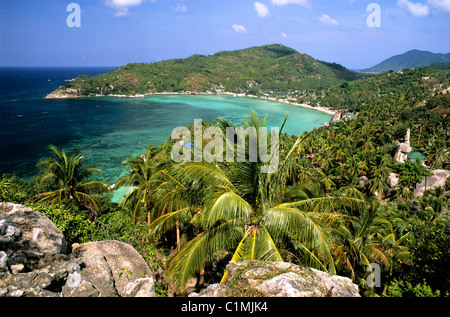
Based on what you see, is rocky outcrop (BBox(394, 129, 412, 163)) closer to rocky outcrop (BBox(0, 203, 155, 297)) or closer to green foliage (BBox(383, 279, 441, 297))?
green foliage (BBox(383, 279, 441, 297))

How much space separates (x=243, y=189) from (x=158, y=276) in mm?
2404

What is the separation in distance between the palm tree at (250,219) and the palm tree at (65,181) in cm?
690

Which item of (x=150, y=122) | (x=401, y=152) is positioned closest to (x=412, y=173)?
(x=401, y=152)

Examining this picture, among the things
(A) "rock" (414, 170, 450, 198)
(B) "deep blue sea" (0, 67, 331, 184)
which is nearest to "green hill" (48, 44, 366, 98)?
(B) "deep blue sea" (0, 67, 331, 184)

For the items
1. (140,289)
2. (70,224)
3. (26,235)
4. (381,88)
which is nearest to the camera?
(140,289)

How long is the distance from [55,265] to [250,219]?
2975 mm

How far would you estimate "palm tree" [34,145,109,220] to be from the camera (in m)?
9.12

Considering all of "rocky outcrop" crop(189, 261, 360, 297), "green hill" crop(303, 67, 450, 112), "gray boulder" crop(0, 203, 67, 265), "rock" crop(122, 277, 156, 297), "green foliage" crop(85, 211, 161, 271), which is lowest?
"green foliage" crop(85, 211, 161, 271)

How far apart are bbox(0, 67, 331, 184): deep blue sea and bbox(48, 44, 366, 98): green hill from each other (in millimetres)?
Result: 13428

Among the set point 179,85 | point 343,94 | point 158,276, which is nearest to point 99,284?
point 158,276

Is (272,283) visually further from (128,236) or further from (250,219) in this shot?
(128,236)

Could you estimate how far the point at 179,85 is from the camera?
122 meters

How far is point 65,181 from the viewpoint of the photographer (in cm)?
947
